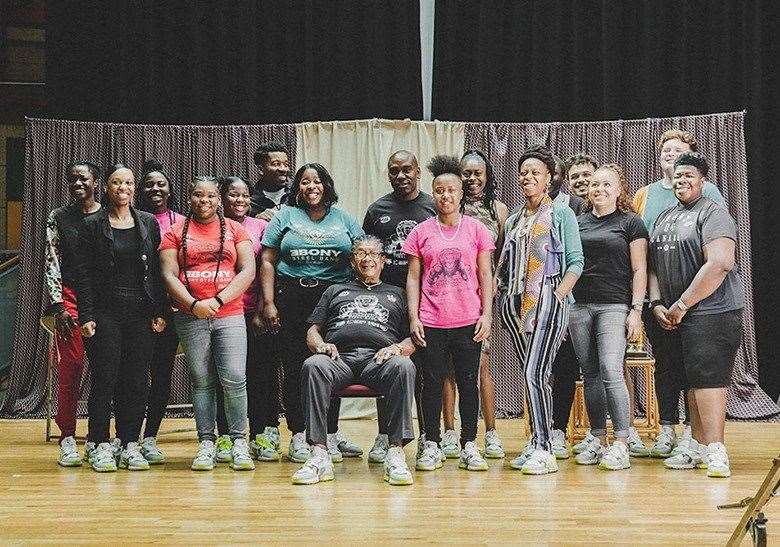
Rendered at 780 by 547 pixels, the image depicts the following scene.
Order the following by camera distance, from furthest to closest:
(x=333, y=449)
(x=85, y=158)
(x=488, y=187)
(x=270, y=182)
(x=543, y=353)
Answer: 1. (x=85, y=158)
2. (x=270, y=182)
3. (x=488, y=187)
4. (x=333, y=449)
5. (x=543, y=353)

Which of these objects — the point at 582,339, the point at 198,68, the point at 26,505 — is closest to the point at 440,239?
the point at 582,339

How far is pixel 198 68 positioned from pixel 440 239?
3729 millimetres

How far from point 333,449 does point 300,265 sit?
0.89m

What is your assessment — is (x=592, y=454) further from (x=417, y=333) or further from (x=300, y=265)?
(x=300, y=265)

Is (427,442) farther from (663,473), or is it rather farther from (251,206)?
(251,206)

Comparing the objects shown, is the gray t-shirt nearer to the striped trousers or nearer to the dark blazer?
the striped trousers

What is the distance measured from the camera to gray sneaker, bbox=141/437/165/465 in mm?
4867

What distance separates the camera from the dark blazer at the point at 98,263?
4527mm

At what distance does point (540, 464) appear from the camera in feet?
14.6

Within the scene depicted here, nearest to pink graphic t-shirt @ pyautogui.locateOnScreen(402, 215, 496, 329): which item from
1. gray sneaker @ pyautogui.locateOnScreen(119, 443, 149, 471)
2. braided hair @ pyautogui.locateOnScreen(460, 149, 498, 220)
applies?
braided hair @ pyautogui.locateOnScreen(460, 149, 498, 220)

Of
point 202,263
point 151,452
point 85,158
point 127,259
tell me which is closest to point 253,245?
point 202,263

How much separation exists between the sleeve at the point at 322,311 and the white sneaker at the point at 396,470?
0.69 meters

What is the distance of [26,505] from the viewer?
3.77m

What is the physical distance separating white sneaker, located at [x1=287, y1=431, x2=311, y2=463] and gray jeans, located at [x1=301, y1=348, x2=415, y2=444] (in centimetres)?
52
